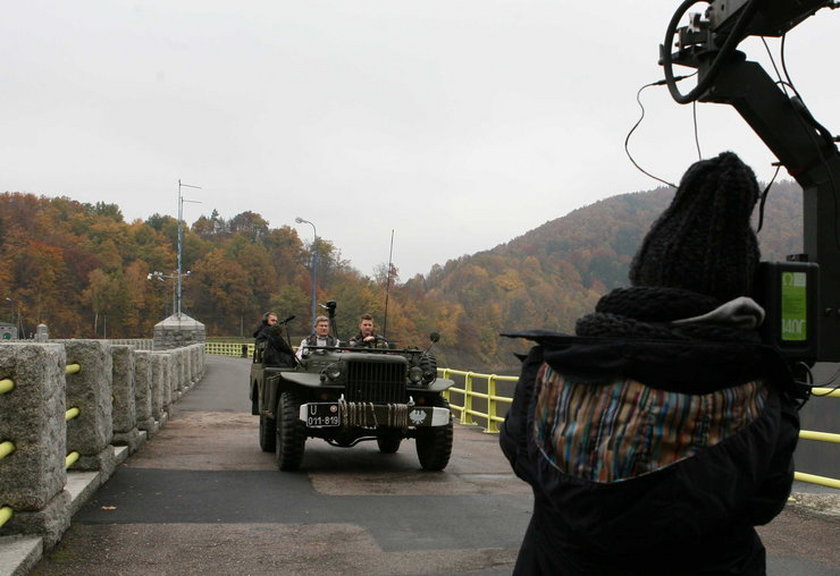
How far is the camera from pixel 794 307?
7.22ft

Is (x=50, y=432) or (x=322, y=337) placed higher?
(x=322, y=337)

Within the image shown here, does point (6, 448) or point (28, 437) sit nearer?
point (6, 448)

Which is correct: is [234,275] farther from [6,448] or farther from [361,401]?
[6,448]

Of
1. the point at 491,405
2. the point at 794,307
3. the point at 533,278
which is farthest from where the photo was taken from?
the point at 533,278

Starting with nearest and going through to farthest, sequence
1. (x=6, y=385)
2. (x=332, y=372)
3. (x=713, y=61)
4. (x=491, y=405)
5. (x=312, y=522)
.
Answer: (x=713, y=61) → (x=6, y=385) → (x=312, y=522) → (x=332, y=372) → (x=491, y=405)

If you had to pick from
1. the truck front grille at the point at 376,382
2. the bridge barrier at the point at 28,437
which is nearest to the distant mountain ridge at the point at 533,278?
the truck front grille at the point at 376,382

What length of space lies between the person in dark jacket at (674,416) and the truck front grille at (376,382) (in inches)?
265

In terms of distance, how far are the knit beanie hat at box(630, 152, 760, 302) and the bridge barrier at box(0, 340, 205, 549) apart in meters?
3.91

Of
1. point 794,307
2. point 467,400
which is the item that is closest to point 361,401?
point 794,307

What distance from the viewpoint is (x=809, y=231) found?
4434 mm

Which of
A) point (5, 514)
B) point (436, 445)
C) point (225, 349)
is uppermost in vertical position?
point (5, 514)

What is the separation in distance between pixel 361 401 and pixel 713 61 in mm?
5302

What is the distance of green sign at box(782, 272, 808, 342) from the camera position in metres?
2.15

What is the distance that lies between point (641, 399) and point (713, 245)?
1.36ft
